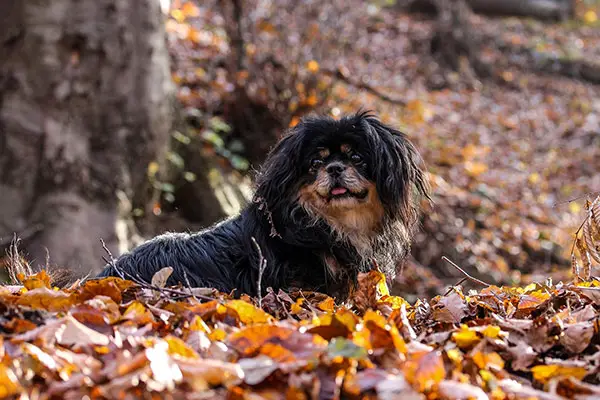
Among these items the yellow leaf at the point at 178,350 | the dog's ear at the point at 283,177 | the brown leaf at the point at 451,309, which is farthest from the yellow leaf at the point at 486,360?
the dog's ear at the point at 283,177

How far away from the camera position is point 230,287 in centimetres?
432

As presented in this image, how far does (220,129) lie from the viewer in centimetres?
850

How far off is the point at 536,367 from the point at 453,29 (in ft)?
45.5

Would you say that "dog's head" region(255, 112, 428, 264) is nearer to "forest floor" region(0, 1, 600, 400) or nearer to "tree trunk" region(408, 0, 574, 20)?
"forest floor" region(0, 1, 600, 400)

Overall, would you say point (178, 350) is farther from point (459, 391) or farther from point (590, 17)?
point (590, 17)

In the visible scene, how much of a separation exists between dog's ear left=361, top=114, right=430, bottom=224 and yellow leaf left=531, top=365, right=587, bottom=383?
7.10 ft

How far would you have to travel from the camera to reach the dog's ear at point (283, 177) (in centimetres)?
446

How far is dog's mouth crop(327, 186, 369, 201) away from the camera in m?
4.39

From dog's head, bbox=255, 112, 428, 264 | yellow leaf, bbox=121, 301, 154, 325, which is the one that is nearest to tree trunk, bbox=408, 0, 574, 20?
dog's head, bbox=255, 112, 428, 264

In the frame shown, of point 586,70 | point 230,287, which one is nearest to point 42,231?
point 230,287

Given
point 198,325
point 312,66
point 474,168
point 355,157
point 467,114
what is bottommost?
point 474,168

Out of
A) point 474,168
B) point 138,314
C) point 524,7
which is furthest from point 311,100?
point 524,7

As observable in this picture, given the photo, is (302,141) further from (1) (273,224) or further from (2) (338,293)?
(2) (338,293)

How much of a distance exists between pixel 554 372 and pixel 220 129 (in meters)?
6.49
